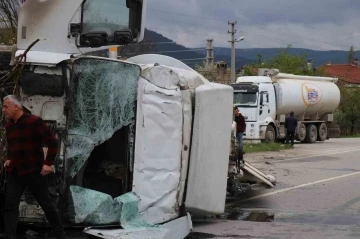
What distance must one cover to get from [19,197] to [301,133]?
94.4ft

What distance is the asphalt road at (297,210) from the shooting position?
31.0 ft

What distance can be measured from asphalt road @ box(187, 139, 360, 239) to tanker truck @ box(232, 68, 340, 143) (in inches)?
468

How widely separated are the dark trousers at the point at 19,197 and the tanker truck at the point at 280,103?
78.8 ft

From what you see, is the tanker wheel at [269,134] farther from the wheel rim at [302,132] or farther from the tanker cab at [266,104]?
the wheel rim at [302,132]

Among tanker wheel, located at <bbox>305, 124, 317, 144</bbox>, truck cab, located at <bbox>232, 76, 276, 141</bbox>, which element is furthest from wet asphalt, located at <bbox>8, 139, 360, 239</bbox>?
tanker wheel, located at <bbox>305, 124, 317, 144</bbox>

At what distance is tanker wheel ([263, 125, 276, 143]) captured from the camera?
3113 centimetres

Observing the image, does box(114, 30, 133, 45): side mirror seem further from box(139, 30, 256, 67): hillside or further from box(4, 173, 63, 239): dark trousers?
box(139, 30, 256, 67): hillside

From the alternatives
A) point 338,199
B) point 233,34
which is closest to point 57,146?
point 338,199

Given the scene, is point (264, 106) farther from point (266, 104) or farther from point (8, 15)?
point (8, 15)

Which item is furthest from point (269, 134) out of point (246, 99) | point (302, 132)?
point (302, 132)

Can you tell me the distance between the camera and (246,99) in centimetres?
3138

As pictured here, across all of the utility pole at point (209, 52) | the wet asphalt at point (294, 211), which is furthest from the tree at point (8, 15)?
the utility pole at point (209, 52)

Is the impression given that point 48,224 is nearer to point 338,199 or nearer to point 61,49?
point 61,49

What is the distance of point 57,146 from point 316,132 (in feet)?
99.9
